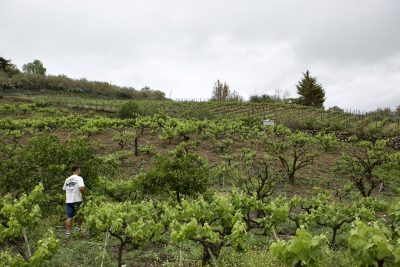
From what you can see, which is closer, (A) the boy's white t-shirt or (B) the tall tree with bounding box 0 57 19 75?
(A) the boy's white t-shirt

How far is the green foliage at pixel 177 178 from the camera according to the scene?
11594 millimetres

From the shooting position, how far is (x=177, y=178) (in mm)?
11562

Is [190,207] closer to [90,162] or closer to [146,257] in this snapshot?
[146,257]

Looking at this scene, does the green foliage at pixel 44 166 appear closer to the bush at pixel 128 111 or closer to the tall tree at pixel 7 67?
the bush at pixel 128 111

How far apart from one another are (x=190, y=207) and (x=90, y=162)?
19.2 feet

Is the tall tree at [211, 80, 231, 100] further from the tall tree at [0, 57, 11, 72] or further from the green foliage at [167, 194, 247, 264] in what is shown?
the green foliage at [167, 194, 247, 264]

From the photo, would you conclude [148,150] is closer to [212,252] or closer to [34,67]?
[212,252]

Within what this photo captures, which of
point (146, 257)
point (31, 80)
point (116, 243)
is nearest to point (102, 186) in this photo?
point (116, 243)

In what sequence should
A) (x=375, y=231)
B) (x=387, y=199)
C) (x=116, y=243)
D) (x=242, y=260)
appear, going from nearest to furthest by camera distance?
1. (x=375, y=231)
2. (x=242, y=260)
3. (x=116, y=243)
4. (x=387, y=199)

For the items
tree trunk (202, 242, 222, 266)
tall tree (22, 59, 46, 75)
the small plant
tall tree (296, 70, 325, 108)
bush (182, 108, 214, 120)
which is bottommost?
tree trunk (202, 242, 222, 266)

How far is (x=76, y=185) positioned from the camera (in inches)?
386

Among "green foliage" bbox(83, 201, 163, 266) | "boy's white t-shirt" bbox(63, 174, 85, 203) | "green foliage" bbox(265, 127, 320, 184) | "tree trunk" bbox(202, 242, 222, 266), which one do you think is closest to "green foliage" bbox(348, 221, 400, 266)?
"tree trunk" bbox(202, 242, 222, 266)

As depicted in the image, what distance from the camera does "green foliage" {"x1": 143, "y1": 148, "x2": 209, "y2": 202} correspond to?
38.0 ft

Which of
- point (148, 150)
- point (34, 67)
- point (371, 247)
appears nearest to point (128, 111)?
point (148, 150)
